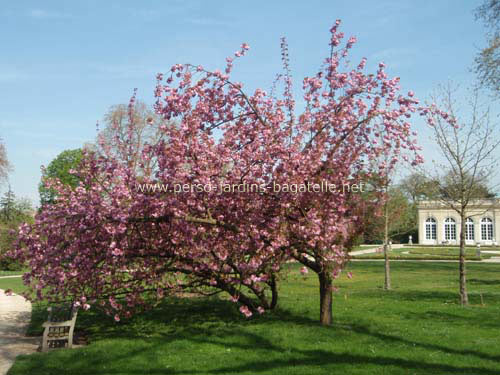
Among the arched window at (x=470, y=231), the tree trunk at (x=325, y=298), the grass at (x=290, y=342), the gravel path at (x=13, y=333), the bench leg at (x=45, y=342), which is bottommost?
the gravel path at (x=13, y=333)

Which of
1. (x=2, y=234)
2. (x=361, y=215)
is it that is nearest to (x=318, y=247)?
(x=361, y=215)

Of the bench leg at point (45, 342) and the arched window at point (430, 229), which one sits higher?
the arched window at point (430, 229)

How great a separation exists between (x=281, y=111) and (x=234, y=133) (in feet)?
3.05

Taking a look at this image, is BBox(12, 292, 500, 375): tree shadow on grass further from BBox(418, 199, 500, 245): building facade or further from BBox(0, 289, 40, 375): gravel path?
BBox(418, 199, 500, 245): building facade

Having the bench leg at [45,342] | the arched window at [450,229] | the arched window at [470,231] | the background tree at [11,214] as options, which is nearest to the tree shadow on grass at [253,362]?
the bench leg at [45,342]

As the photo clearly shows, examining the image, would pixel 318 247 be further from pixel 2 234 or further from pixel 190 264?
pixel 2 234

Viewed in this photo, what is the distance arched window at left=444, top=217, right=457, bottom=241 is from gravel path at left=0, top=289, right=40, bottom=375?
64481 millimetres

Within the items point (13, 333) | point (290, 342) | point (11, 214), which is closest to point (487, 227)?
point (11, 214)

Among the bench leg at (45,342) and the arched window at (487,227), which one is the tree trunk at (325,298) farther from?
the arched window at (487,227)

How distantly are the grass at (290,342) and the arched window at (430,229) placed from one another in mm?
61200

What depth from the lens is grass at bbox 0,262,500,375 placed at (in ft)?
23.1

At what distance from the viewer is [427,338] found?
8422 mm

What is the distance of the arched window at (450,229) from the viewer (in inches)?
2736

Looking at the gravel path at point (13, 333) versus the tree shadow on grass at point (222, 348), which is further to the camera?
the gravel path at point (13, 333)
